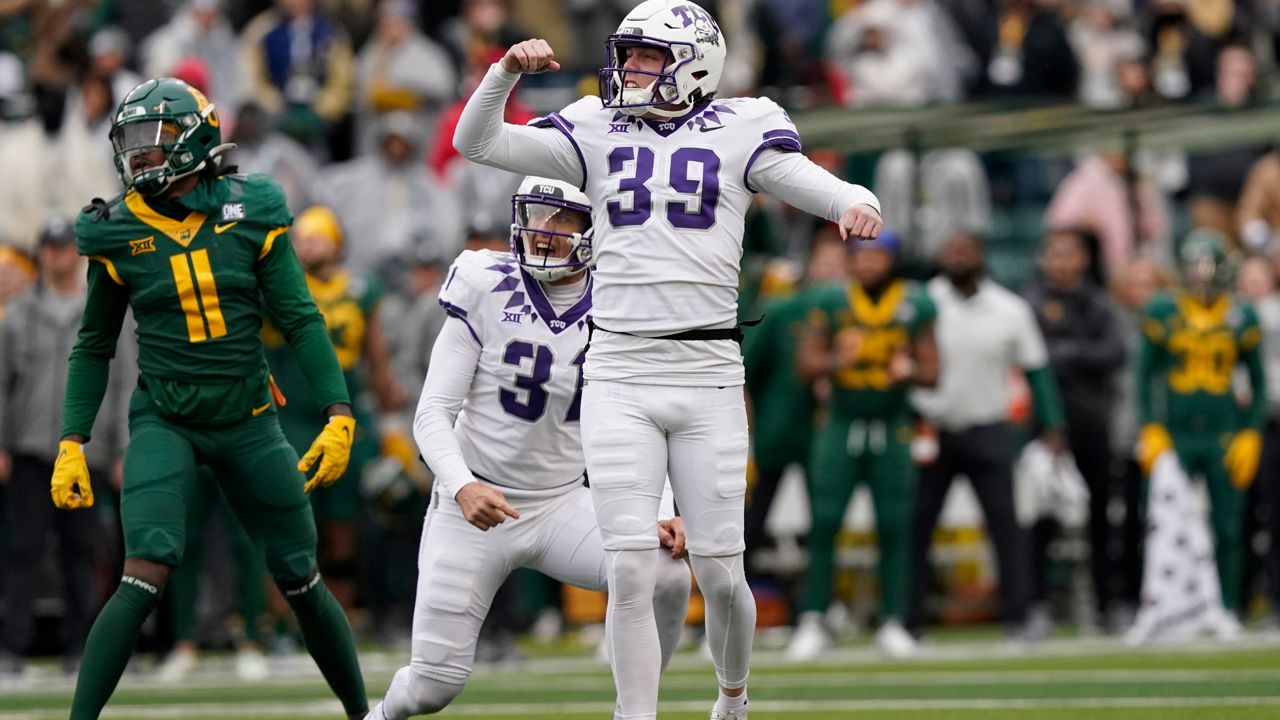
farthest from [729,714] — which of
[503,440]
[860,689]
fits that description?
[860,689]

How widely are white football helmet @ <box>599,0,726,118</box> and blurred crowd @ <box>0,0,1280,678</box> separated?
5.12 meters

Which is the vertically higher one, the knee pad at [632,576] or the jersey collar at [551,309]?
the jersey collar at [551,309]

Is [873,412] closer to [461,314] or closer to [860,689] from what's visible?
[860,689]

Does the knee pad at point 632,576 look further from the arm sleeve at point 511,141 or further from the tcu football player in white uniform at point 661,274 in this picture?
the arm sleeve at point 511,141

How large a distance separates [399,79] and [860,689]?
21.5ft

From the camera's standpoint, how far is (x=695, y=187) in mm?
6996

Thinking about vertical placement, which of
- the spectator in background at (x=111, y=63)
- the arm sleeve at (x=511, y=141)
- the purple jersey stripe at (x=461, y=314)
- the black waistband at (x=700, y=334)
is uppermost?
the spectator in background at (x=111, y=63)

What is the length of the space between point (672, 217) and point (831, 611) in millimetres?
7012

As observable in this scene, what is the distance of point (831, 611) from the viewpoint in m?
13.7

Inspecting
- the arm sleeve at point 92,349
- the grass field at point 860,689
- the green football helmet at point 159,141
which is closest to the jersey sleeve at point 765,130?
the green football helmet at point 159,141

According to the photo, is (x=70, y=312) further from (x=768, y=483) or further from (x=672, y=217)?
(x=672, y=217)

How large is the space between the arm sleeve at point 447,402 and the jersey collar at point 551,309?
0.81 ft

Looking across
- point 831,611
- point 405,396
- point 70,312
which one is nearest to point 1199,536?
point 831,611

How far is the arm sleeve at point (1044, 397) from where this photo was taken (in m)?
12.9
